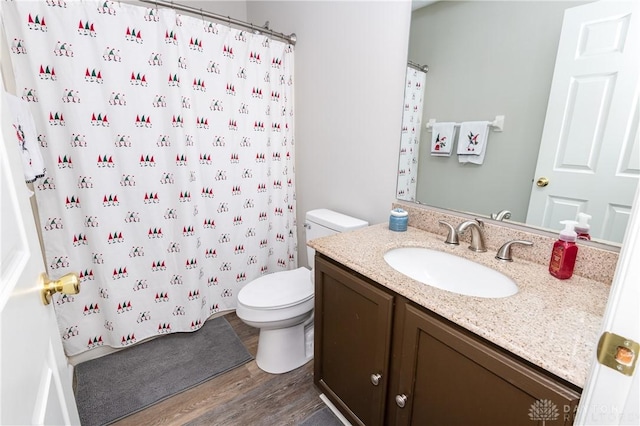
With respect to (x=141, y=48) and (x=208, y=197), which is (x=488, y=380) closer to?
(x=208, y=197)

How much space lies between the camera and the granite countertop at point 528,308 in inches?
26.7

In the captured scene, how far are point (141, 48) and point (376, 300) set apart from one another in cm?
168

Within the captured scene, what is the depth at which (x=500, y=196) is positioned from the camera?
126 centimetres

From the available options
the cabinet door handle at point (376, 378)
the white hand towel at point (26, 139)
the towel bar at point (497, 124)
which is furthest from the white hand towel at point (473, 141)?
the white hand towel at point (26, 139)

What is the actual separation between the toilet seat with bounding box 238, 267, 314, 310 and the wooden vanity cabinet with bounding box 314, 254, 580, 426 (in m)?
0.25

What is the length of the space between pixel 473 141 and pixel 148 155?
5.39 feet

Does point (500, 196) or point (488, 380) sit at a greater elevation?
point (500, 196)

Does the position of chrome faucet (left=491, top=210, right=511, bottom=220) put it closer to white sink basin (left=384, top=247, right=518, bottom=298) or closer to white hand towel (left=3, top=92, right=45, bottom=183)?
white sink basin (left=384, top=247, right=518, bottom=298)

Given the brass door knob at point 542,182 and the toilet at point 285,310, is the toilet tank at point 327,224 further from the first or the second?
the brass door knob at point 542,182

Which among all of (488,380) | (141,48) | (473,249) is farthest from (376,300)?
(141,48)

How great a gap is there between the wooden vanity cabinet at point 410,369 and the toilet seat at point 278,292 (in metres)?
0.25

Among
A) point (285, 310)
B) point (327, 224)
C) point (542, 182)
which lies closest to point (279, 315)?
point (285, 310)

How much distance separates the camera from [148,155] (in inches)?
66.7

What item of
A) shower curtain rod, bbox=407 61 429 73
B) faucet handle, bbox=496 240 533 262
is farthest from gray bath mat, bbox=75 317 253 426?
shower curtain rod, bbox=407 61 429 73
